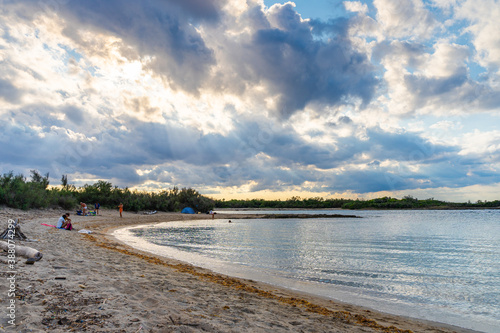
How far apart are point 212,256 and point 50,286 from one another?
12.0m

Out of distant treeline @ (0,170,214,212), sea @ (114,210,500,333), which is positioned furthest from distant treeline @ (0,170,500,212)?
sea @ (114,210,500,333)

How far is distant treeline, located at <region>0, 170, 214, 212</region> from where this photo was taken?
31.6m

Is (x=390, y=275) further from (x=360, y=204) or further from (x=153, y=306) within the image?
(x=360, y=204)

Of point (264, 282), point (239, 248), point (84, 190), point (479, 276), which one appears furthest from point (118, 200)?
point (479, 276)

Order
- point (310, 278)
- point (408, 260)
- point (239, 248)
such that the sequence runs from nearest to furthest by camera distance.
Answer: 1. point (310, 278)
2. point (408, 260)
3. point (239, 248)

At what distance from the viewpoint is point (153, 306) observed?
19.1 feet

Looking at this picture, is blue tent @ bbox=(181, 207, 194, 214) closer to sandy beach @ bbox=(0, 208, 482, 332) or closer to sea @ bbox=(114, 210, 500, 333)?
sea @ bbox=(114, 210, 500, 333)

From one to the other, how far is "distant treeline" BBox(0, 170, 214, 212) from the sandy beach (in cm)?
2924

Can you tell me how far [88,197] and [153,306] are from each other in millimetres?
62229

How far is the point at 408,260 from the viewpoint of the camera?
16.6 meters

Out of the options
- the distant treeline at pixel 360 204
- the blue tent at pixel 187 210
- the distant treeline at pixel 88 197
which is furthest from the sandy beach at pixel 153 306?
the distant treeline at pixel 360 204

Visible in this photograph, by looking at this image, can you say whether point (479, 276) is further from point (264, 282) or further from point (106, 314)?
point (106, 314)

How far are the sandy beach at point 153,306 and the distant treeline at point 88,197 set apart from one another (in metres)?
29.2

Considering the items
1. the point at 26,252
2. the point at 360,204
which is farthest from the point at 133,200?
the point at 360,204
